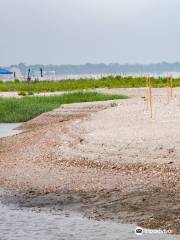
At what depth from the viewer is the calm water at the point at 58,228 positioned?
526 inches

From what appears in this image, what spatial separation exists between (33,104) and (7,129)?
371 inches

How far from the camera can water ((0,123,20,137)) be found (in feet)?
112

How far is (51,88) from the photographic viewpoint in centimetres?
7062

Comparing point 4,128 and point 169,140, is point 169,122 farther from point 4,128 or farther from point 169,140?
point 4,128

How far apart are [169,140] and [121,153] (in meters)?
1.59

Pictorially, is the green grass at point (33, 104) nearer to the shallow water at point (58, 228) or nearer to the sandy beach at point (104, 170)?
Result: the sandy beach at point (104, 170)

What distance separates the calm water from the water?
18.2m

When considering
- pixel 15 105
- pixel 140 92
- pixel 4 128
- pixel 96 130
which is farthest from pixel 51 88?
pixel 96 130

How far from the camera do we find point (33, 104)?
153 feet

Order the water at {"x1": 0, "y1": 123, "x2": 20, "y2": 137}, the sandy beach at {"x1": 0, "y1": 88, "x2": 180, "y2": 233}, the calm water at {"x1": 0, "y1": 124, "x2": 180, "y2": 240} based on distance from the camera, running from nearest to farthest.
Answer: the calm water at {"x1": 0, "y1": 124, "x2": 180, "y2": 240} → the sandy beach at {"x1": 0, "y1": 88, "x2": 180, "y2": 233} → the water at {"x1": 0, "y1": 123, "x2": 20, "y2": 137}

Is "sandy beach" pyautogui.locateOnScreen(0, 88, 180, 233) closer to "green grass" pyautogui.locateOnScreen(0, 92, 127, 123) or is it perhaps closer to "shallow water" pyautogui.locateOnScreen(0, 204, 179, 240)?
"shallow water" pyautogui.locateOnScreen(0, 204, 179, 240)

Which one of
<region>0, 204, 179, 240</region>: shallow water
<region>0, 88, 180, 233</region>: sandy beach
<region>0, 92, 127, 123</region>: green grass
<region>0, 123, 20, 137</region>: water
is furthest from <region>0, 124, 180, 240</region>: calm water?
<region>0, 92, 127, 123</region>: green grass

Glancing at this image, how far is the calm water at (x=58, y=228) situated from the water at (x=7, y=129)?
59.8 ft

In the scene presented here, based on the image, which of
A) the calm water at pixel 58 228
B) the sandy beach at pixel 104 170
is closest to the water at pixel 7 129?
the sandy beach at pixel 104 170
